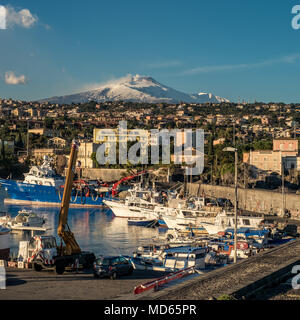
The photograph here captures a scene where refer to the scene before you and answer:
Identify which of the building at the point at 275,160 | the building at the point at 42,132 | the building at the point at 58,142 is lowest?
the building at the point at 275,160

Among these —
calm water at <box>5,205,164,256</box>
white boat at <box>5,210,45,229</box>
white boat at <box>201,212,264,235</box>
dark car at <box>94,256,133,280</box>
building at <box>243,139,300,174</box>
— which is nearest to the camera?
dark car at <box>94,256,133,280</box>

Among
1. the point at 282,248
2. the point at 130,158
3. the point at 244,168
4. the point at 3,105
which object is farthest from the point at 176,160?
the point at 3,105

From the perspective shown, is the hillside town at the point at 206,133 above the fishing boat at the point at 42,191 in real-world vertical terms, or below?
above

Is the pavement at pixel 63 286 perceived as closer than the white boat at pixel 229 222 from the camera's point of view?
Yes

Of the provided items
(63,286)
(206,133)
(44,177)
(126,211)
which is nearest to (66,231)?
(63,286)

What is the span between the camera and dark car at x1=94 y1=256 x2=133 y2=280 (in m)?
15.5

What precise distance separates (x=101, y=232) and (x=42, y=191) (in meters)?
25.4

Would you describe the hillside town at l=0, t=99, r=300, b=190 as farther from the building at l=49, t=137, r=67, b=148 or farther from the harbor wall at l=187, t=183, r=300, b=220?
the harbor wall at l=187, t=183, r=300, b=220

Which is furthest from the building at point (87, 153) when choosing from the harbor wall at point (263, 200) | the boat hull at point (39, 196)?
the harbor wall at point (263, 200)

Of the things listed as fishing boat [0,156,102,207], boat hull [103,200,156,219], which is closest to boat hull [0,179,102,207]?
fishing boat [0,156,102,207]

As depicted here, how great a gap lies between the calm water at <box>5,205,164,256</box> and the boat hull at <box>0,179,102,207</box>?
15.7 ft

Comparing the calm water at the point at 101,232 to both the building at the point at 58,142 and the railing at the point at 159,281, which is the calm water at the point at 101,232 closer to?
the railing at the point at 159,281

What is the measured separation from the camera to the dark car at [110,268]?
15.5 meters

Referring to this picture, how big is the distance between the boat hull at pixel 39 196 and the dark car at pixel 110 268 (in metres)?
40.2
